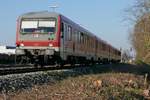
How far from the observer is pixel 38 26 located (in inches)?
973

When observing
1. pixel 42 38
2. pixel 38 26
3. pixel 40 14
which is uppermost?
pixel 40 14

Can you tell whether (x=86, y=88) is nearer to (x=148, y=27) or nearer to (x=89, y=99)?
(x=89, y=99)

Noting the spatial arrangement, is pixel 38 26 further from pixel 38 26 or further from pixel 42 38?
pixel 42 38

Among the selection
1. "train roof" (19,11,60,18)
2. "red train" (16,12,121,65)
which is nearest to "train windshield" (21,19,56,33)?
"red train" (16,12,121,65)

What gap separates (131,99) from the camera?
1494 cm

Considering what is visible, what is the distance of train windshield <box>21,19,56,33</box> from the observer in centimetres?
2447

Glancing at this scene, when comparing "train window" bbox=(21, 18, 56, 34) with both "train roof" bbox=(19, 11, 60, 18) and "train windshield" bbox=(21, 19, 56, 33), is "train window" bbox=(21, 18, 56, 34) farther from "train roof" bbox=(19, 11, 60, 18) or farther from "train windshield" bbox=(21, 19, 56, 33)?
"train roof" bbox=(19, 11, 60, 18)

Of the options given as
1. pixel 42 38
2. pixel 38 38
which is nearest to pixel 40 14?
pixel 38 38

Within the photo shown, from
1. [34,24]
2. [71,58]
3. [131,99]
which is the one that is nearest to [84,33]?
[71,58]

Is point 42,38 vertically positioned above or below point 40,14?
below

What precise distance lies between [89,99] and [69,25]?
1549 centimetres

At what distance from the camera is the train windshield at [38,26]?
24469 mm

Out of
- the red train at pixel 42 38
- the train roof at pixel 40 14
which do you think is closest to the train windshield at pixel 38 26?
the red train at pixel 42 38

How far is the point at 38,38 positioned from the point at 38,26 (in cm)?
79
